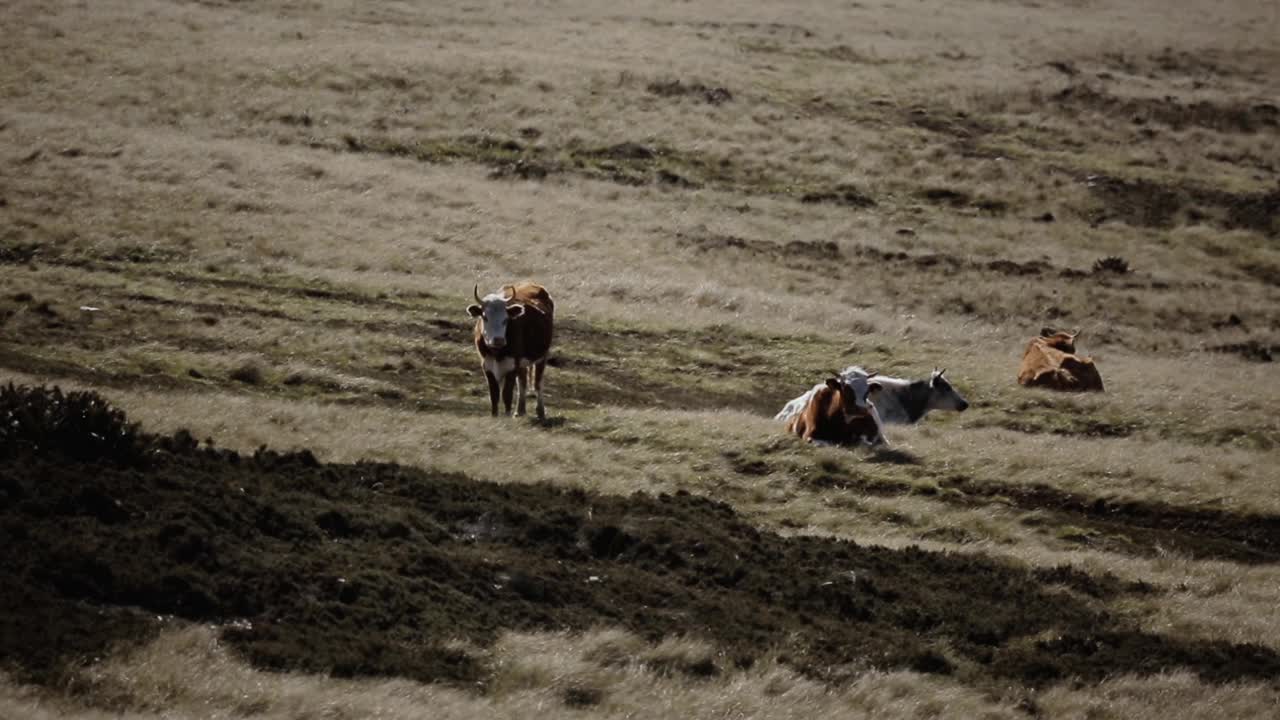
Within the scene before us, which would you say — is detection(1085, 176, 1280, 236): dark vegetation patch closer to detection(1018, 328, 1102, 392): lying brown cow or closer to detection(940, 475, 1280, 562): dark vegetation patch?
detection(1018, 328, 1102, 392): lying brown cow

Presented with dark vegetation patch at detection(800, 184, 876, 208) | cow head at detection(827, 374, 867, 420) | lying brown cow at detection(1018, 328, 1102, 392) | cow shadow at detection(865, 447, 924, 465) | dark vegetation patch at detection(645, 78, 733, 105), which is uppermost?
dark vegetation patch at detection(645, 78, 733, 105)

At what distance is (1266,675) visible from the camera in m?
14.6

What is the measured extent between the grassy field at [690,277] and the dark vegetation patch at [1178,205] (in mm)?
167

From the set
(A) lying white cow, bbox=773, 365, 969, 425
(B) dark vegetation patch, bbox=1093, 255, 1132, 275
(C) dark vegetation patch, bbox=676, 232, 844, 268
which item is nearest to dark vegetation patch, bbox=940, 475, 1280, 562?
(A) lying white cow, bbox=773, 365, 969, 425

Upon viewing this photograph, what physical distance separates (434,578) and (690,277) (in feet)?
77.8

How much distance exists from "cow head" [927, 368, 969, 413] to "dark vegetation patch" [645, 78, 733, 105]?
28666mm

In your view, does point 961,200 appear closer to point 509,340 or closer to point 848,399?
point 848,399

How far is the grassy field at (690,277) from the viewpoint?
14.0m

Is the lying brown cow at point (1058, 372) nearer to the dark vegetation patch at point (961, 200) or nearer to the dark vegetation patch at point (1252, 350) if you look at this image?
the dark vegetation patch at point (1252, 350)

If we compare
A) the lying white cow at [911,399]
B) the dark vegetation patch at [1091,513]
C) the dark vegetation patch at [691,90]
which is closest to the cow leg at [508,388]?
the dark vegetation patch at [1091,513]

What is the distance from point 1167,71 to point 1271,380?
37.3 meters

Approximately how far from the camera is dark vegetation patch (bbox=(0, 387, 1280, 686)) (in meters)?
12.5

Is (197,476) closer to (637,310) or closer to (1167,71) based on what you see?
(637,310)

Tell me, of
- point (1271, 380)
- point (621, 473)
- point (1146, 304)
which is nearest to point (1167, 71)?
point (1146, 304)
